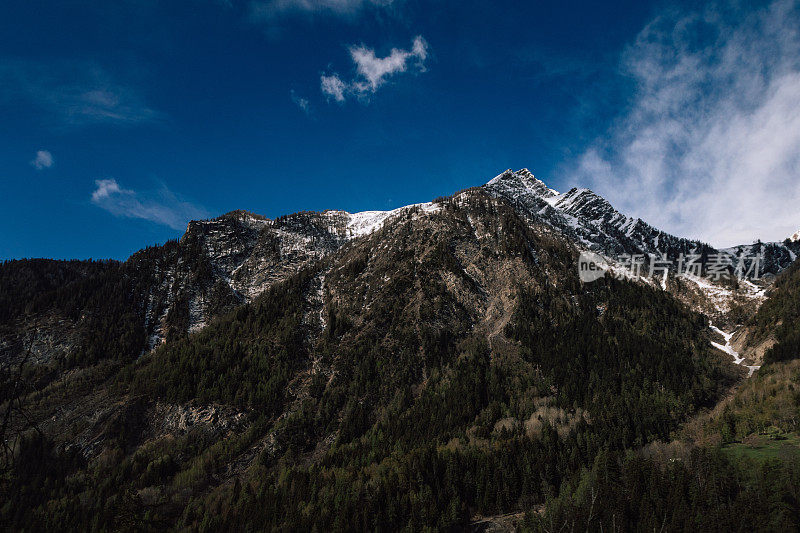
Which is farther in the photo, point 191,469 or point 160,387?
point 160,387

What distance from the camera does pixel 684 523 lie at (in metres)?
93.0

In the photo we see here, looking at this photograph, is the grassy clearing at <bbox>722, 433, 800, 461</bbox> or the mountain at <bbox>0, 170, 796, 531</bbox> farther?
the grassy clearing at <bbox>722, 433, 800, 461</bbox>

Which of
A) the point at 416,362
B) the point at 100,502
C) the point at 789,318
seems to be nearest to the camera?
the point at 100,502

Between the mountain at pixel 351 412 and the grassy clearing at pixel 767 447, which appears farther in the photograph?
the grassy clearing at pixel 767 447

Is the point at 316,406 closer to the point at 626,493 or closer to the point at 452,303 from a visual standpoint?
the point at 452,303

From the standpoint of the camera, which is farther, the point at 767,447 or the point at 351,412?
the point at 351,412

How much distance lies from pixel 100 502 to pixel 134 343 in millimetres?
90686

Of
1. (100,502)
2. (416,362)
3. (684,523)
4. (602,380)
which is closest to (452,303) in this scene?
(416,362)

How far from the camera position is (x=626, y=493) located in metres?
106

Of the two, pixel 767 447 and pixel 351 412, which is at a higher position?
pixel 351 412

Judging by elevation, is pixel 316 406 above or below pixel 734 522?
above

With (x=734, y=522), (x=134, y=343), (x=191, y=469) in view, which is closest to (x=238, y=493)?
(x=191, y=469)

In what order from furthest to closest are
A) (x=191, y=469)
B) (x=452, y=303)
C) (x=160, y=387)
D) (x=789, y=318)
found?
1. (x=452, y=303)
2. (x=789, y=318)
3. (x=160, y=387)
4. (x=191, y=469)

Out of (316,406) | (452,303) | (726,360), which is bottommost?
(316,406)
